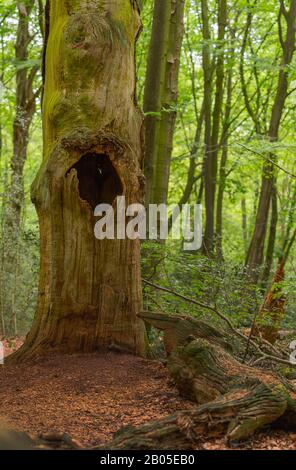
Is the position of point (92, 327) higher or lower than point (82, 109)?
lower

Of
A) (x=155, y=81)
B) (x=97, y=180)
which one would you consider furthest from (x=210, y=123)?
(x=97, y=180)

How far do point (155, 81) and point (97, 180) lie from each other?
10.3ft

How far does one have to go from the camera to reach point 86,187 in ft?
20.8

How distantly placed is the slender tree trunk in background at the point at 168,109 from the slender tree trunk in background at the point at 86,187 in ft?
A: 9.40

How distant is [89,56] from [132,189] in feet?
5.02

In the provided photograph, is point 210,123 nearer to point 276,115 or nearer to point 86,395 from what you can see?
point 276,115

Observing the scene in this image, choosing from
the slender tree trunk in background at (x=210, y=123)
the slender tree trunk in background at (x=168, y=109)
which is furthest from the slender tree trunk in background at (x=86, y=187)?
the slender tree trunk in background at (x=210, y=123)

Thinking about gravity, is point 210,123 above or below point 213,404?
above

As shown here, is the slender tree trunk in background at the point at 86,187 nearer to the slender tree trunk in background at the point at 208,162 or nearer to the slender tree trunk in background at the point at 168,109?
the slender tree trunk in background at the point at 168,109

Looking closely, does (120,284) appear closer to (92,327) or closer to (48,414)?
(92,327)

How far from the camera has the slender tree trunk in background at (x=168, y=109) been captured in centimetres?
931

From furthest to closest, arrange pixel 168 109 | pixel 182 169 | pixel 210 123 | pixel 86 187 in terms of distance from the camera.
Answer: pixel 182 169 < pixel 210 123 < pixel 168 109 < pixel 86 187
